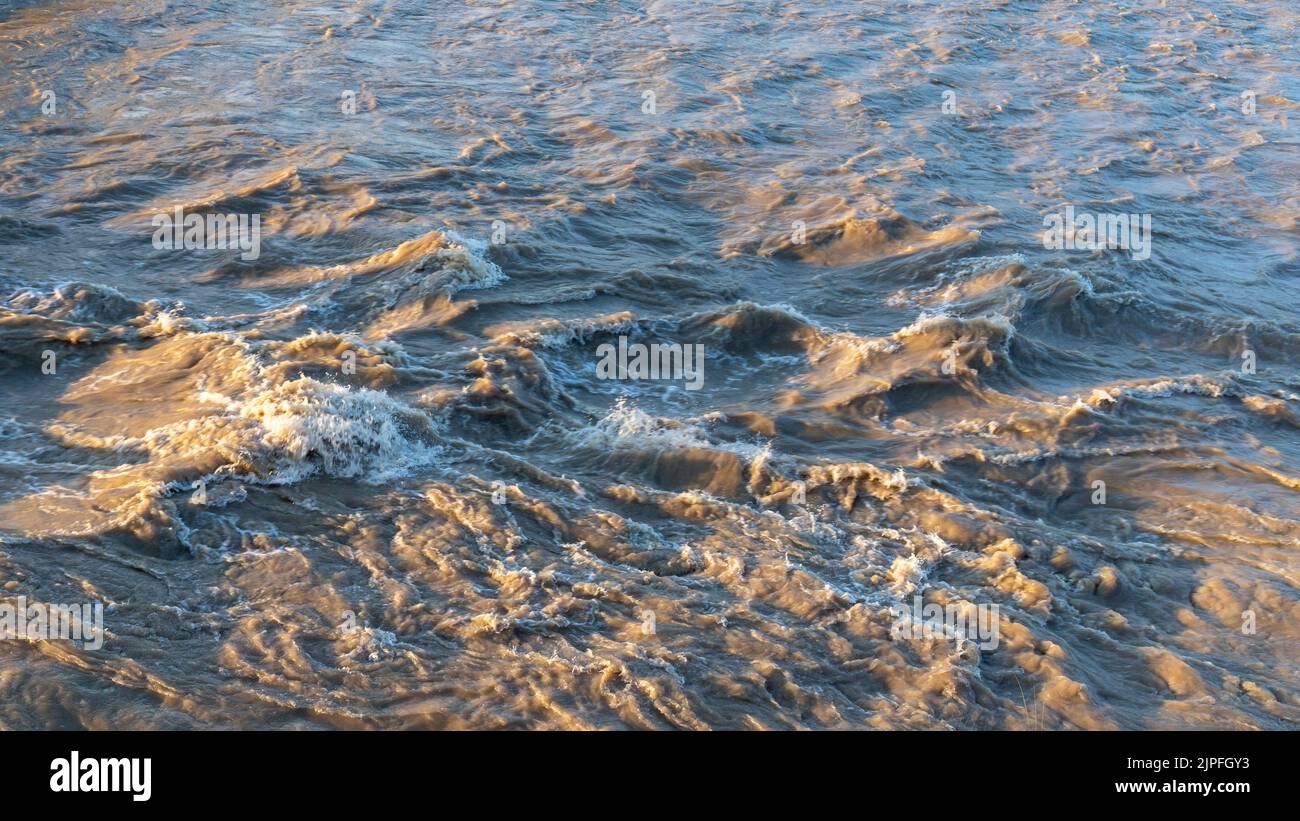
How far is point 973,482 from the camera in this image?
7.45 meters

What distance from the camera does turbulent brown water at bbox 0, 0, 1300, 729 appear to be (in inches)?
228

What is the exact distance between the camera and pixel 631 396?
8.38 meters

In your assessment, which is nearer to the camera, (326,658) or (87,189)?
(326,658)

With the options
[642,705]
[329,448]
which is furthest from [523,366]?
[642,705]

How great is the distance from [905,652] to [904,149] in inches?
317

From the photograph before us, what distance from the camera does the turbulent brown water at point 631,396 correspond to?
5.80m

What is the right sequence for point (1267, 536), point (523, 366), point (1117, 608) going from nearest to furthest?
point (1117, 608), point (1267, 536), point (523, 366)

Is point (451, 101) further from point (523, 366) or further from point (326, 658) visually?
point (326, 658)

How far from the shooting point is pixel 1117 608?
252 inches
